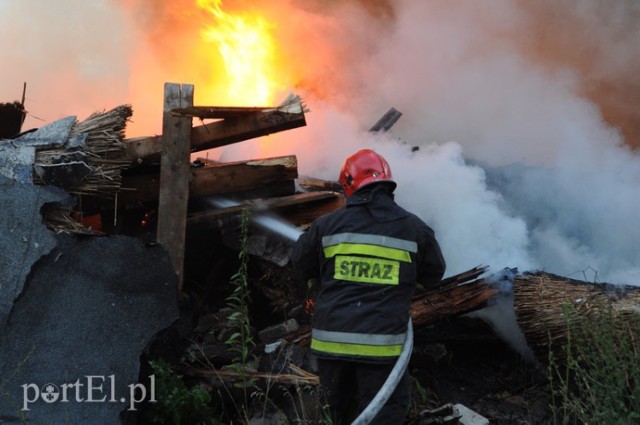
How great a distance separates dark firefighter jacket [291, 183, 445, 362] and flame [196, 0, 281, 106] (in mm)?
6587

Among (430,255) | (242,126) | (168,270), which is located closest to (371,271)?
(430,255)

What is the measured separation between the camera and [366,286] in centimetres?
359

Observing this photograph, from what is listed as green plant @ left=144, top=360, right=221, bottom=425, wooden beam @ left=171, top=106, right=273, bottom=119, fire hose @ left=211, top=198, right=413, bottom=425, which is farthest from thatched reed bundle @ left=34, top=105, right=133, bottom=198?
fire hose @ left=211, top=198, right=413, bottom=425

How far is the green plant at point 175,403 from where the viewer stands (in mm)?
3896

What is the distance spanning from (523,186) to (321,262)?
5.24m

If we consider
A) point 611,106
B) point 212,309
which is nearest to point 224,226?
point 212,309

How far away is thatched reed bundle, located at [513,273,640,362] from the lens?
463cm

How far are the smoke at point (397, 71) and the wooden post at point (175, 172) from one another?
363 centimetres

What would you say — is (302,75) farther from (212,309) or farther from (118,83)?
(212,309)

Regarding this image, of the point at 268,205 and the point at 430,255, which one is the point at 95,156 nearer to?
the point at 268,205

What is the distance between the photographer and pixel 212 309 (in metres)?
5.75

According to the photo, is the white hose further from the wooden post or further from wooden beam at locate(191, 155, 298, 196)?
wooden beam at locate(191, 155, 298, 196)

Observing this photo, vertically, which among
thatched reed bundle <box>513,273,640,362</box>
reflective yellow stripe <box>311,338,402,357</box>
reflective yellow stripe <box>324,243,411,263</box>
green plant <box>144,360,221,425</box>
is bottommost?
green plant <box>144,360,221,425</box>

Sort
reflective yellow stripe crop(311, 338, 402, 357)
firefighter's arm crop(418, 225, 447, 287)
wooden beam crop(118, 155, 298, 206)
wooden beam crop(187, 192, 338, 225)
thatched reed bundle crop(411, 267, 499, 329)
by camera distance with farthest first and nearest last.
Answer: wooden beam crop(187, 192, 338, 225)
wooden beam crop(118, 155, 298, 206)
thatched reed bundle crop(411, 267, 499, 329)
firefighter's arm crop(418, 225, 447, 287)
reflective yellow stripe crop(311, 338, 402, 357)
